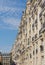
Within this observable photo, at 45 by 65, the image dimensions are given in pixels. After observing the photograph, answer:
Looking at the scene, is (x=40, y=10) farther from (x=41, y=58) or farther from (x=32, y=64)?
(x=32, y=64)

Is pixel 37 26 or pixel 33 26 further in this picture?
pixel 33 26

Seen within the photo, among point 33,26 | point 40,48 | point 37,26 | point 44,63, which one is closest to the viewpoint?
point 44,63

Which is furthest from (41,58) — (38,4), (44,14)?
(38,4)

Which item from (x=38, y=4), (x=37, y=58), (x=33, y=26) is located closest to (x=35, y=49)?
(x=37, y=58)

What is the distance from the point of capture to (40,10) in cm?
3269

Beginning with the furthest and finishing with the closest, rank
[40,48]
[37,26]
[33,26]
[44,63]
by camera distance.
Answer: [33,26]
[37,26]
[40,48]
[44,63]

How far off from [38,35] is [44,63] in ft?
16.0

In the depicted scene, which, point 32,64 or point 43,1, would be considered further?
point 32,64

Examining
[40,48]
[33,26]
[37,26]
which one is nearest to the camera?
[40,48]

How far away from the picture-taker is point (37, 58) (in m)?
33.0

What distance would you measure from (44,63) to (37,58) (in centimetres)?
390

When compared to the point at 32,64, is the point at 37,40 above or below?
above

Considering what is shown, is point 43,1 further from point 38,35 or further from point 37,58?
point 37,58

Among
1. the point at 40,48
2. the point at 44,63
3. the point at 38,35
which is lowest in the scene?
the point at 44,63
